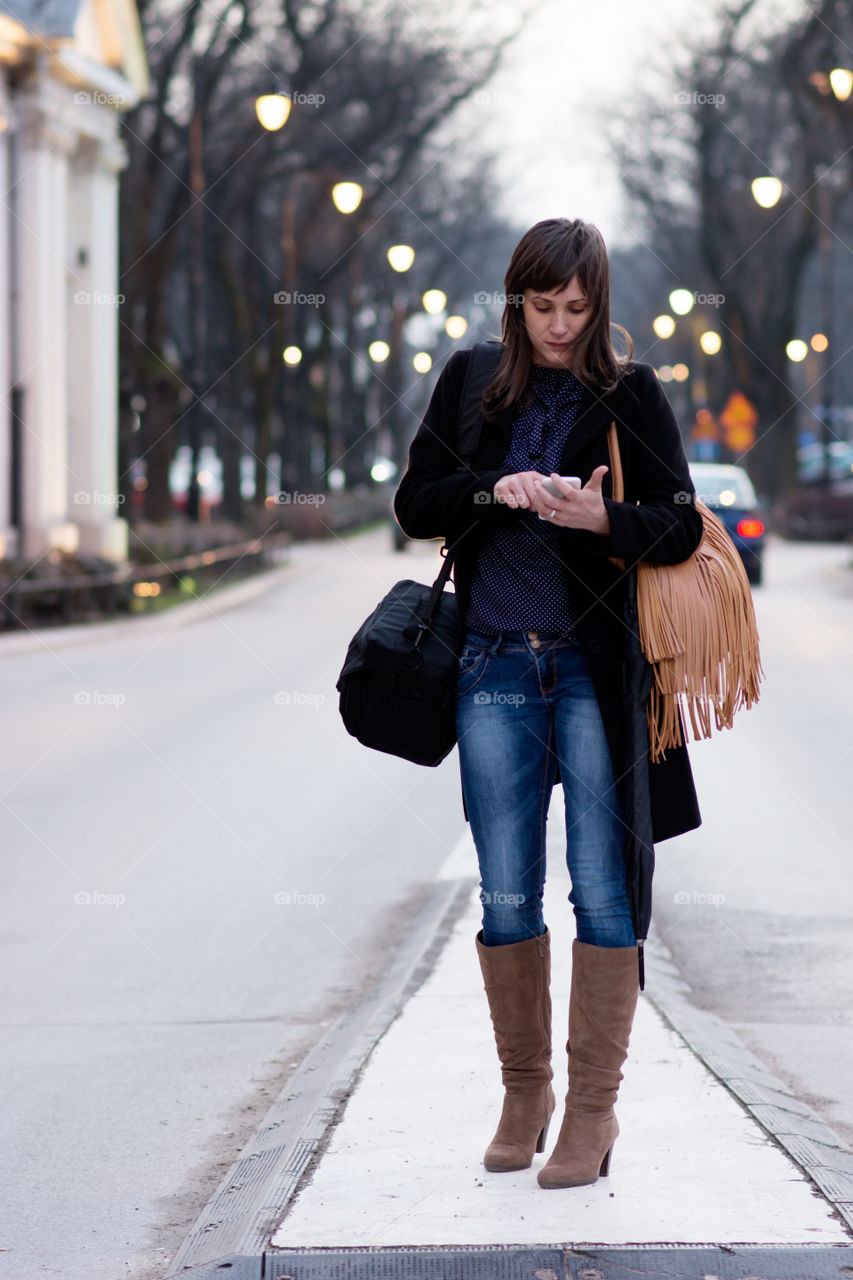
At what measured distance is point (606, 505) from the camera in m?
3.48

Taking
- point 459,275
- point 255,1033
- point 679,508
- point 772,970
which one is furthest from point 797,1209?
point 459,275

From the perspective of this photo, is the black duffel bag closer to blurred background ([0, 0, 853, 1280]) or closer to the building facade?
blurred background ([0, 0, 853, 1280])

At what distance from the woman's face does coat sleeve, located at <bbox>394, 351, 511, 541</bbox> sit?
7.3 inches

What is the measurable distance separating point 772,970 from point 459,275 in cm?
6050

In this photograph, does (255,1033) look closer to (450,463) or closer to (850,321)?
(450,463)

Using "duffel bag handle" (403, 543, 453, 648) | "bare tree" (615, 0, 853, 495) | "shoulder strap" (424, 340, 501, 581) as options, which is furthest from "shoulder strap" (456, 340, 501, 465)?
"bare tree" (615, 0, 853, 495)

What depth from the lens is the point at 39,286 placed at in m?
26.1

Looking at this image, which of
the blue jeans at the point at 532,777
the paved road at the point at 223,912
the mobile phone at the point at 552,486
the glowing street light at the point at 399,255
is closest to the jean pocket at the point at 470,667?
the blue jeans at the point at 532,777

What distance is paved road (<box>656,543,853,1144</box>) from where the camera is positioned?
17.9 feet

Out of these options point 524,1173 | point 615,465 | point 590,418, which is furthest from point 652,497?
point 524,1173

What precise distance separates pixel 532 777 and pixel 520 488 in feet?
2.11

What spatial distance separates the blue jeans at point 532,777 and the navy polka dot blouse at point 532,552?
0.04m

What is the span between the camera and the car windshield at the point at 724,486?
26000 millimetres

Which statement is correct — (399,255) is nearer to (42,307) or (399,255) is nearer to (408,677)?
(42,307)
